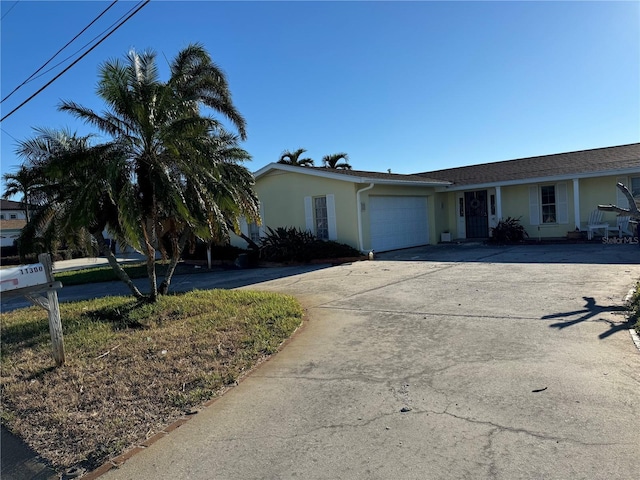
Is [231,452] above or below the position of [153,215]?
below

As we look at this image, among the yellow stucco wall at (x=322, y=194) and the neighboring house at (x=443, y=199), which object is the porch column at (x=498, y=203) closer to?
the neighboring house at (x=443, y=199)

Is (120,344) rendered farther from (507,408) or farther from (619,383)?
(619,383)

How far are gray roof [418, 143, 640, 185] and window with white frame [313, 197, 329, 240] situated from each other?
688cm

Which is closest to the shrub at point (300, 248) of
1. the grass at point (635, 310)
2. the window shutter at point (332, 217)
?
the window shutter at point (332, 217)

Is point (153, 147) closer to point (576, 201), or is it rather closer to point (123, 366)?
point (123, 366)

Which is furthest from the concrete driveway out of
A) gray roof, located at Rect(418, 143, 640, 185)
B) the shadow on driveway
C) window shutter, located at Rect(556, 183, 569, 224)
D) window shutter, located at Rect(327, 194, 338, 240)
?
window shutter, located at Rect(556, 183, 569, 224)

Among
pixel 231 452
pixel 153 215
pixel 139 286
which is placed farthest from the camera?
pixel 139 286

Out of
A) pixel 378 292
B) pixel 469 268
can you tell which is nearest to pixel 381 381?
pixel 378 292

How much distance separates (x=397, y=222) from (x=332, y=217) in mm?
3025

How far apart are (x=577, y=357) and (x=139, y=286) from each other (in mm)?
11353

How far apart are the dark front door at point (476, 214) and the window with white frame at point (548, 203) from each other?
93.5 inches

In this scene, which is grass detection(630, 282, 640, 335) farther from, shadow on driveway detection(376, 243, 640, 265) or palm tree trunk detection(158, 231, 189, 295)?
palm tree trunk detection(158, 231, 189, 295)

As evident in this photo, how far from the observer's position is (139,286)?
1261 cm

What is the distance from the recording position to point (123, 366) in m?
5.20
